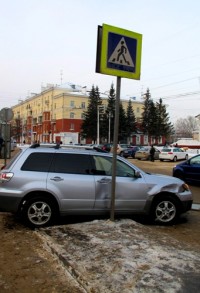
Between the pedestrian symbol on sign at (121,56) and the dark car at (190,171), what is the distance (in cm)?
881

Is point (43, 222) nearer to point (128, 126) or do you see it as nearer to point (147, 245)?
point (147, 245)

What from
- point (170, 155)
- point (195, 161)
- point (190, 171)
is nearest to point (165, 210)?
point (190, 171)

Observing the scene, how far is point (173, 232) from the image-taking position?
7.48m

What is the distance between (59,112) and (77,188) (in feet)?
287

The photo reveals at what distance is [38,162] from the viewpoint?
782cm

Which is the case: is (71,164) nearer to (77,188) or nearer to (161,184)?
(77,188)

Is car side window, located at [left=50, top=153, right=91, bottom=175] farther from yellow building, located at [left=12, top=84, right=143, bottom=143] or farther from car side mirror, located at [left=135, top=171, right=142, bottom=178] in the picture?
yellow building, located at [left=12, top=84, right=143, bottom=143]

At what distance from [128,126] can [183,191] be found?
81.0 metres

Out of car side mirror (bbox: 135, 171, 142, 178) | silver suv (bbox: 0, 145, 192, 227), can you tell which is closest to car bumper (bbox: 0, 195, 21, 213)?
silver suv (bbox: 0, 145, 192, 227)

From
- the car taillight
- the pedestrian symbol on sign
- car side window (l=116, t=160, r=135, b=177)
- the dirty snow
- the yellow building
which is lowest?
the dirty snow

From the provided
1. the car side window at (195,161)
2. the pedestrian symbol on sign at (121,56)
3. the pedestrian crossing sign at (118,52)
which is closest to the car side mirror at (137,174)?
the pedestrian crossing sign at (118,52)

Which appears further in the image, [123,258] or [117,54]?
[117,54]

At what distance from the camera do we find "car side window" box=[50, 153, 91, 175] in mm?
7836

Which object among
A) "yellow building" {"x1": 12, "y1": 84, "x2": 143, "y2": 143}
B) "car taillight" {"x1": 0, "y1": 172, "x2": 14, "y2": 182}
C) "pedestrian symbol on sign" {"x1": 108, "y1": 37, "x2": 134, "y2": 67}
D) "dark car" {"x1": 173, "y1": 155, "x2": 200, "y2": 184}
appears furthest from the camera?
"yellow building" {"x1": 12, "y1": 84, "x2": 143, "y2": 143}
